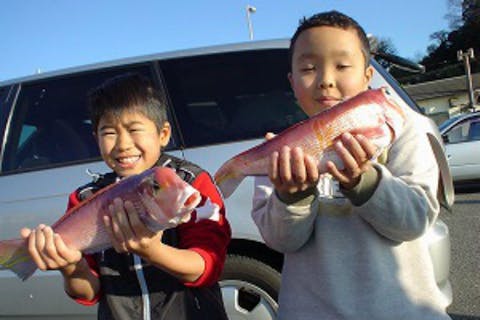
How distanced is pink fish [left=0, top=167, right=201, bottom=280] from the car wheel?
164cm

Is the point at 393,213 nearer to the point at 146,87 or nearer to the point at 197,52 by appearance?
the point at 146,87

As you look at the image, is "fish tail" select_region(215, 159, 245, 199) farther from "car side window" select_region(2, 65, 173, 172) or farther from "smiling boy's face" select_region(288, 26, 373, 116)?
"car side window" select_region(2, 65, 173, 172)

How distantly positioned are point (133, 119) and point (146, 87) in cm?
19

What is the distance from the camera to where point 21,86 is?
3.53 meters

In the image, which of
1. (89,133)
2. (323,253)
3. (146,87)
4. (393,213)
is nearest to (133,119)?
(146,87)

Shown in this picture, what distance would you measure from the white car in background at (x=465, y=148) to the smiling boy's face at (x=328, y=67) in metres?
9.48

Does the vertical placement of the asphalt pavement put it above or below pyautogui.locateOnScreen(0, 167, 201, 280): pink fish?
below

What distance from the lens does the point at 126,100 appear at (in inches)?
67.5

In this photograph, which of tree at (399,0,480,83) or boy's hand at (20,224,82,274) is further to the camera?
tree at (399,0,480,83)

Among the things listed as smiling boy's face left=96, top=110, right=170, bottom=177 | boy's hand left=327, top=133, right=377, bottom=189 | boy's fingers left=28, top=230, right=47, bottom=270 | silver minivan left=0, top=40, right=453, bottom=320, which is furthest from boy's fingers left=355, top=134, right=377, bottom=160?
silver minivan left=0, top=40, right=453, bottom=320

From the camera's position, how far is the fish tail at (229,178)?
1.40 m

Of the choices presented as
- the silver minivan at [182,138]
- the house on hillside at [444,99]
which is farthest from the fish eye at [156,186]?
the house on hillside at [444,99]

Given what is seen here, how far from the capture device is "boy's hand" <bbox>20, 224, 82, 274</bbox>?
4.68 ft

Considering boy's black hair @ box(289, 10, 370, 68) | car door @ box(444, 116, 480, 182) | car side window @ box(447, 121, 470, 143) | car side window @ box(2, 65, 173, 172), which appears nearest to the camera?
boy's black hair @ box(289, 10, 370, 68)
